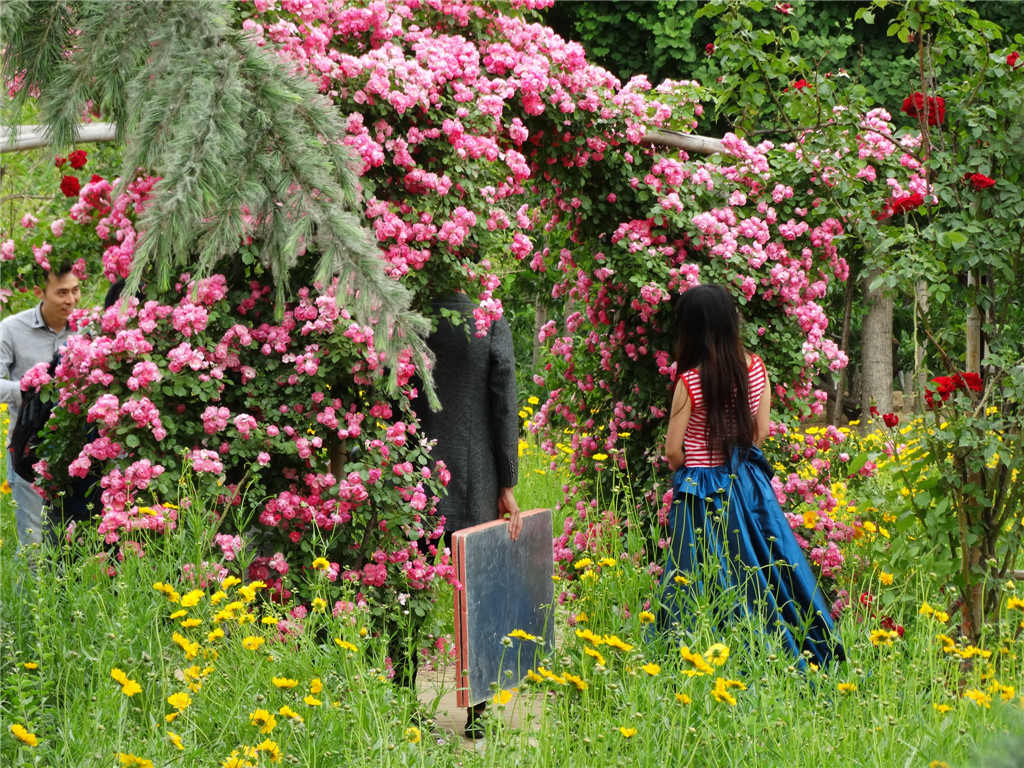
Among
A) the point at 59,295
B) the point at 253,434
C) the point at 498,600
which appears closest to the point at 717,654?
the point at 498,600

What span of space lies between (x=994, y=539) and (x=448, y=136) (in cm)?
243

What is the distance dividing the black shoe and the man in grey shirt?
2.15 m

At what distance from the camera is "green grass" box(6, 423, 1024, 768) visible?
93.9 inches

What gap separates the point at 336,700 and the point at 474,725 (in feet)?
3.75

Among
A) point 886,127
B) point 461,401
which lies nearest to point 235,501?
point 461,401

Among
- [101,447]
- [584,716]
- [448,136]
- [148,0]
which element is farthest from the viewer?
[448,136]

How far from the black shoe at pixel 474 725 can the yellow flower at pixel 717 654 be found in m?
1.14

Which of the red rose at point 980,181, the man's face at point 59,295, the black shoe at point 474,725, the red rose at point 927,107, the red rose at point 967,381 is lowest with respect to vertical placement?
the black shoe at point 474,725

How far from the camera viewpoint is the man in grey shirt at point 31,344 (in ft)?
14.9

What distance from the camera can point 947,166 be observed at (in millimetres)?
3660

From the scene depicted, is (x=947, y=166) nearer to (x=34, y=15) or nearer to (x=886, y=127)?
(x=886, y=127)

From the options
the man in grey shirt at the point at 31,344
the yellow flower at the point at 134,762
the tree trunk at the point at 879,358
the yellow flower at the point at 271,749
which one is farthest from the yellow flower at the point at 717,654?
the tree trunk at the point at 879,358

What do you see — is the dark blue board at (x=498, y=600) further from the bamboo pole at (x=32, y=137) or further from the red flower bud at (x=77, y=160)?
the red flower bud at (x=77, y=160)

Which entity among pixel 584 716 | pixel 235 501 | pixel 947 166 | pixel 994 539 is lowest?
pixel 584 716
